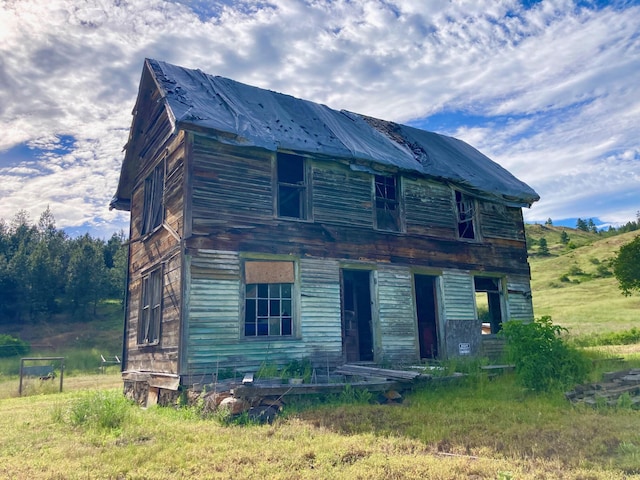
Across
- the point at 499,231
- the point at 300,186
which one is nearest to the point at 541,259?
the point at 499,231

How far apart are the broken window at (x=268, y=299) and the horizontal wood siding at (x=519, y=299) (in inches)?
301

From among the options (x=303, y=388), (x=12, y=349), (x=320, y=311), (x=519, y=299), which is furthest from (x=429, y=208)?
(x=12, y=349)

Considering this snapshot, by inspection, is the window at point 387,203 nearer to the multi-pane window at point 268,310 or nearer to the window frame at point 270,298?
the window frame at point 270,298

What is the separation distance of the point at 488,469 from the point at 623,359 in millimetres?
9253

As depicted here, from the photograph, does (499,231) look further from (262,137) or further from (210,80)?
(210,80)

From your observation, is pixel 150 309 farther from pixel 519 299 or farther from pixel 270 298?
pixel 519 299

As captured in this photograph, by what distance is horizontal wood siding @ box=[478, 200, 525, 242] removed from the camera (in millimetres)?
15883

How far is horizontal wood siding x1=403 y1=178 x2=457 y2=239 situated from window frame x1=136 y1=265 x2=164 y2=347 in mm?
6992

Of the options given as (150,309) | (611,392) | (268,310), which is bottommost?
(611,392)

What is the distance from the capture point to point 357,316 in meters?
15.5

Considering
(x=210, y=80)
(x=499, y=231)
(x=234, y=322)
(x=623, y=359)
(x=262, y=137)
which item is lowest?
(x=623, y=359)

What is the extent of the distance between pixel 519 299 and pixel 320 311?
746 cm

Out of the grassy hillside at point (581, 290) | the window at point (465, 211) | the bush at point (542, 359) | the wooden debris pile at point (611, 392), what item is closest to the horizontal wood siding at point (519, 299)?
the window at point (465, 211)

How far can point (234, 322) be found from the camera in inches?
432
